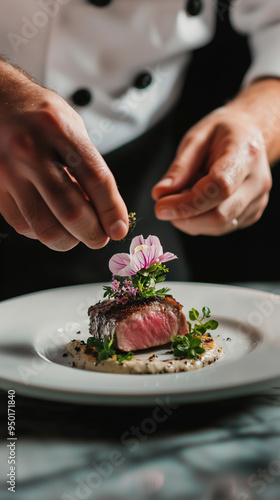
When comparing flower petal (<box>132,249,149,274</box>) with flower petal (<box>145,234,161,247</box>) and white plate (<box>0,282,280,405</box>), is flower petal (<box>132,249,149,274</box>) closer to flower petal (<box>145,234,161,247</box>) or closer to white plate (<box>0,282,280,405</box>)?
flower petal (<box>145,234,161,247</box>)

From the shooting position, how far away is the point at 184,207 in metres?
1.53

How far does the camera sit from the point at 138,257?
1.33 metres

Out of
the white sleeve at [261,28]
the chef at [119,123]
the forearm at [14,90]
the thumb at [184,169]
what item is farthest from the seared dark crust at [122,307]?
the white sleeve at [261,28]

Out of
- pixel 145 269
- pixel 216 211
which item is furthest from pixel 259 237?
pixel 145 269

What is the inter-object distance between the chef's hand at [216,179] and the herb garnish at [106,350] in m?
0.46

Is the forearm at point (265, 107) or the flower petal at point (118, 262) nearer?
the flower petal at point (118, 262)

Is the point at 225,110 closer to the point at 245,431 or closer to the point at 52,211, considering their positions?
the point at 52,211

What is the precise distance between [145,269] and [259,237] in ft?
5.44

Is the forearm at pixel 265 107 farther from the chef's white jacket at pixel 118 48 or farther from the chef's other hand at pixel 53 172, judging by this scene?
the chef's other hand at pixel 53 172

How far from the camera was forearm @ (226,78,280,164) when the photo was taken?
197 centimetres

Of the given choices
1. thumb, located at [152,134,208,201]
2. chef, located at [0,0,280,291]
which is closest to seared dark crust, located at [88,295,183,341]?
chef, located at [0,0,280,291]

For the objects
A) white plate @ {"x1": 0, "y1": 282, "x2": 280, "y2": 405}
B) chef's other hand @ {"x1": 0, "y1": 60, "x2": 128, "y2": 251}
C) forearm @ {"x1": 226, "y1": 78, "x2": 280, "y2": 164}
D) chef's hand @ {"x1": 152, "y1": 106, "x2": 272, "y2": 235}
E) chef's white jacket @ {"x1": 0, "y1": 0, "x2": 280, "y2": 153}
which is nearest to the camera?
white plate @ {"x1": 0, "y1": 282, "x2": 280, "y2": 405}

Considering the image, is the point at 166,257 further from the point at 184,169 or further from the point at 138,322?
the point at 184,169

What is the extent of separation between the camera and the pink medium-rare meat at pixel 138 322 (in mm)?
1308
